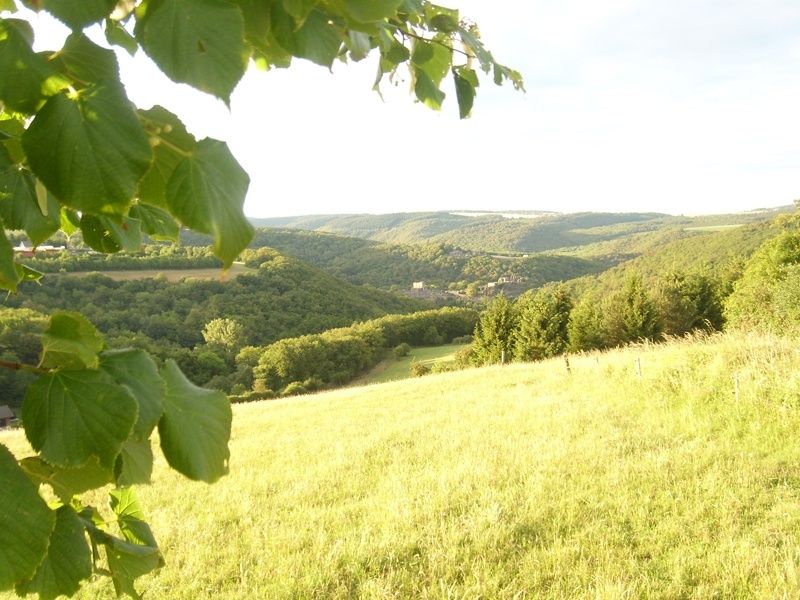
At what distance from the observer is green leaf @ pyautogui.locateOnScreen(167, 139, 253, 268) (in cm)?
55

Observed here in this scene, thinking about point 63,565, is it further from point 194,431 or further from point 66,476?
point 194,431

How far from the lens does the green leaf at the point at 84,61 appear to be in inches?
21.4

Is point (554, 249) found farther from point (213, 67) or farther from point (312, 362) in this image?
point (213, 67)

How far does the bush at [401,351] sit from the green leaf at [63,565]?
66647 mm

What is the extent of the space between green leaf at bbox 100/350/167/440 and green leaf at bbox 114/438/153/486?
0.11 meters

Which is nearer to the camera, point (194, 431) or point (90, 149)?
point (90, 149)

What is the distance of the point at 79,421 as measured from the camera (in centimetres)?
58

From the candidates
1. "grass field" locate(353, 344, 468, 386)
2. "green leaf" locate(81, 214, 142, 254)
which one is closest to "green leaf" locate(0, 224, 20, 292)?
"green leaf" locate(81, 214, 142, 254)

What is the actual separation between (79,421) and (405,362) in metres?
62.9

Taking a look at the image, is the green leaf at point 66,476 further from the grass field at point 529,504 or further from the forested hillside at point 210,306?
the forested hillside at point 210,306

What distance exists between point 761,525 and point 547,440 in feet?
9.70

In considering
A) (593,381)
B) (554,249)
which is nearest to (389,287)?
(554,249)

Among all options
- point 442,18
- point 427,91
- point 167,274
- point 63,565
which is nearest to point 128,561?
point 63,565

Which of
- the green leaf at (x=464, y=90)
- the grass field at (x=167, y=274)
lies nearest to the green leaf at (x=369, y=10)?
the green leaf at (x=464, y=90)
